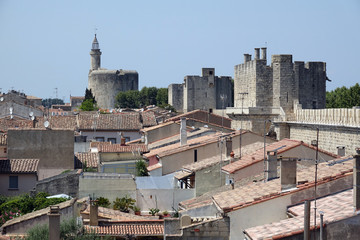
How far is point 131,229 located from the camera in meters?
17.6

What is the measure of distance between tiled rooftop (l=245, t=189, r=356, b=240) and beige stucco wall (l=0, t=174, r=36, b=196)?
14.5 m

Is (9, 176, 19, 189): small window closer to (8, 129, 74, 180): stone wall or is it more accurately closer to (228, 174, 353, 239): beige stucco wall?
(8, 129, 74, 180): stone wall

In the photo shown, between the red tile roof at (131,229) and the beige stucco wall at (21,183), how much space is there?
31.4ft

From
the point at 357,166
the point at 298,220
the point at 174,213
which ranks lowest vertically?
the point at 174,213

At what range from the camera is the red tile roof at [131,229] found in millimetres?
17203

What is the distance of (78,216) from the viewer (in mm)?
18984

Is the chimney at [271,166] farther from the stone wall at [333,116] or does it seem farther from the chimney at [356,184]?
the stone wall at [333,116]

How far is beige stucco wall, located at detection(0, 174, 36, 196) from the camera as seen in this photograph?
1052 inches

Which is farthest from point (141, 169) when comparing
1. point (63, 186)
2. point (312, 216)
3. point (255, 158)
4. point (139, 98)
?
point (139, 98)

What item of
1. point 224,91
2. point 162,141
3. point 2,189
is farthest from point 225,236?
point 224,91

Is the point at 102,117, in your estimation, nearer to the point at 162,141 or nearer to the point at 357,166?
the point at 162,141

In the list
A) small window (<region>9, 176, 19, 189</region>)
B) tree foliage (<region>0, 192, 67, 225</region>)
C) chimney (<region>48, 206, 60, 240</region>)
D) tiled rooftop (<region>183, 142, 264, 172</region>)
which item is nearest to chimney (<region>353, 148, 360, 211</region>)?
chimney (<region>48, 206, 60, 240</region>)

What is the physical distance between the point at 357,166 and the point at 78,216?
8865 mm

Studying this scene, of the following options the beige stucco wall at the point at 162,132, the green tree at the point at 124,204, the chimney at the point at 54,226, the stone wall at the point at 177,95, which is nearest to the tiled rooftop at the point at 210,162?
the green tree at the point at 124,204
